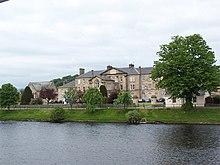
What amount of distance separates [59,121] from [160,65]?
23.6m

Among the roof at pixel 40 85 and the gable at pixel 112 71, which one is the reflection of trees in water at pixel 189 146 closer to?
the gable at pixel 112 71

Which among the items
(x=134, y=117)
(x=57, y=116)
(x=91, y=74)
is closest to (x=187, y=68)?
(x=134, y=117)

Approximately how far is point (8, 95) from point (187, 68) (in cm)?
4494

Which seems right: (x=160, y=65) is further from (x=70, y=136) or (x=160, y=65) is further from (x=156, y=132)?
(x=70, y=136)

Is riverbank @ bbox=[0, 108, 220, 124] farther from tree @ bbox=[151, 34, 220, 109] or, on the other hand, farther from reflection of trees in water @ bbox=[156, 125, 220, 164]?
reflection of trees in water @ bbox=[156, 125, 220, 164]

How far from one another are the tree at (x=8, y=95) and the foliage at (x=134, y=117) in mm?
33880

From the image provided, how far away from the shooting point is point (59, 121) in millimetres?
67438

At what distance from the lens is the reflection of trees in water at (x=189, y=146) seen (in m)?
28.4

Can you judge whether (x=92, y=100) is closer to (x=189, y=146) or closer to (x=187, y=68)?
(x=187, y=68)

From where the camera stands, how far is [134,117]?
60.0m

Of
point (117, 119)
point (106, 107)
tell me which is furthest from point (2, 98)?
point (117, 119)

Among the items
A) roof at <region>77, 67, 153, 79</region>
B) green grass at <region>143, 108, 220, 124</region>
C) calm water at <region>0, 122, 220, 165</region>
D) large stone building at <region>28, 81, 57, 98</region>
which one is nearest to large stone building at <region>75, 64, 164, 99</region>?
roof at <region>77, 67, 153, 79</region>

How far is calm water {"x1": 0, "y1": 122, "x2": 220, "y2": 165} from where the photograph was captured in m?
29.0

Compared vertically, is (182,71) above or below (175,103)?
above
